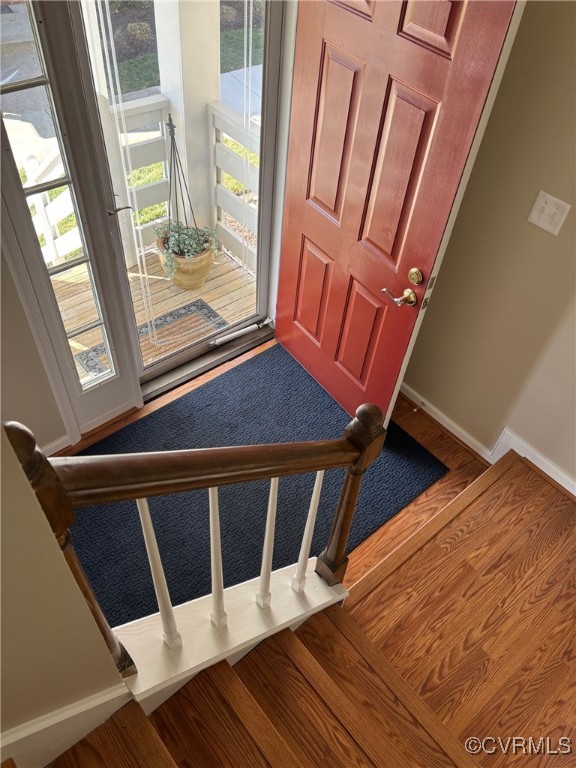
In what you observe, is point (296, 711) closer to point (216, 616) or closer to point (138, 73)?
point (216, 616)

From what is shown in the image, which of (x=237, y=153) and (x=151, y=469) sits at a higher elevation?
(x=151, y=469)

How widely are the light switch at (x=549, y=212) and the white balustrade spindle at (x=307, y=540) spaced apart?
1.17 m

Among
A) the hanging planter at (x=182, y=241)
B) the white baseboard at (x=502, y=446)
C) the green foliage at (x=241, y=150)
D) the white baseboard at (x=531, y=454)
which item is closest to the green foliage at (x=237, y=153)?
the green foliage at (x=241, y=150)

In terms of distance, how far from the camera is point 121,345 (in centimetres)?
244

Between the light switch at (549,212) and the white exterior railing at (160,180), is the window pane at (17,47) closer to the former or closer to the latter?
the white exterior railing at (160,180)

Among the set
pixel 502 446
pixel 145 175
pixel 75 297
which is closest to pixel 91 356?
pixel 75 297

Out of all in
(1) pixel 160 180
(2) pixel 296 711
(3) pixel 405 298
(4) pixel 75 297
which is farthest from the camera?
(1) pixel 160 180

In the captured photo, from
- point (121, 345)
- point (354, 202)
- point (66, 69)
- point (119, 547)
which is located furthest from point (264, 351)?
point (66, 69)

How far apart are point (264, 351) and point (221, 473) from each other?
1.98 metres

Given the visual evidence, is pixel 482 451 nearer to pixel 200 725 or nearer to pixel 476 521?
pixel 476 521

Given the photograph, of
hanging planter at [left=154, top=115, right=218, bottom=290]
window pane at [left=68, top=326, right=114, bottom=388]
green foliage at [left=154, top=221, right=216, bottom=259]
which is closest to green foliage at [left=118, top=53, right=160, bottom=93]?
hanging planter at [left=154, top=115, right=218, bottom=290]

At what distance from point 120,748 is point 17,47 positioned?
5.94ft

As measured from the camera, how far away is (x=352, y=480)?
1439 mm

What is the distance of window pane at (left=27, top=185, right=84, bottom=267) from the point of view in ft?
6.27
